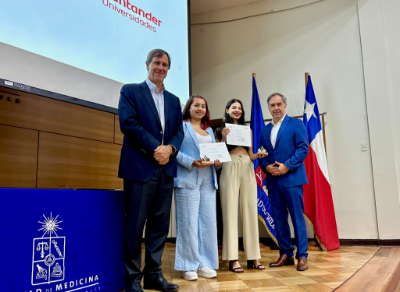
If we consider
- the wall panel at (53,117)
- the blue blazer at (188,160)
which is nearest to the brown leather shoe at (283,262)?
the blue blazer at (188,160)

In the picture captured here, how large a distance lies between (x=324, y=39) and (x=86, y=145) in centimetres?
336

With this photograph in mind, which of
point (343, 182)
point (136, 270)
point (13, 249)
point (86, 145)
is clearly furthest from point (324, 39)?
point (13, 249)

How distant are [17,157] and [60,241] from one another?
1.43m

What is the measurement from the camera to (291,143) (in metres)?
2.73

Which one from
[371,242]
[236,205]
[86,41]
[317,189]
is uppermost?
[86,41]

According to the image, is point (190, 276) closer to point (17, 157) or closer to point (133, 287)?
point (133, 287)

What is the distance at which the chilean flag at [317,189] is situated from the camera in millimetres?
3818

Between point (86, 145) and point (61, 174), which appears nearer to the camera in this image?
point (61, 174)

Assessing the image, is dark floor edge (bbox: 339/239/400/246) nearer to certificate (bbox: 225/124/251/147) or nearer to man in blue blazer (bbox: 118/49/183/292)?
certificate (bbox: 225/124/251/147)

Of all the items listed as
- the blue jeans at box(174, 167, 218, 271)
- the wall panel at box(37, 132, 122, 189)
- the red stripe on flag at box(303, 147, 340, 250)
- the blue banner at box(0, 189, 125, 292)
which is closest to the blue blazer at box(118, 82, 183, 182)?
the blue banner at box(0, 189, 125, 292)

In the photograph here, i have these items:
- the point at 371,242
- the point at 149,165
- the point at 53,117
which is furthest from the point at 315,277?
the point at 53,117

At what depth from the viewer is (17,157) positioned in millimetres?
2688

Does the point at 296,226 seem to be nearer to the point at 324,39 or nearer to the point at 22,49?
the point at 22,49

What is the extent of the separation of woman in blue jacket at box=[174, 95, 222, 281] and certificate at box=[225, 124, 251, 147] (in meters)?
0.16
